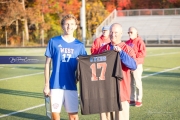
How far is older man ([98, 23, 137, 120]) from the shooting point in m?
5.47

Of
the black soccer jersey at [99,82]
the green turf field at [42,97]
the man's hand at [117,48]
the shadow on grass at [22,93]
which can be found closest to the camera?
the man's hand at [117,48]

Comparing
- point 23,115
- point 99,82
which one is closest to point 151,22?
point 23,115

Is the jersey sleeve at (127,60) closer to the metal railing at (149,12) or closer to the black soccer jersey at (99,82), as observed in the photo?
the black soccer jersey at (99,82)

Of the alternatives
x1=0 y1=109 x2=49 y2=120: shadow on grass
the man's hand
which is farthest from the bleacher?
the man's hand

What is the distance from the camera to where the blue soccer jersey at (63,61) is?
559 centimetres

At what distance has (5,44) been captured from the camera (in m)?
48.6

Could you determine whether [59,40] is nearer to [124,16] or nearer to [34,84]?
[34,84]

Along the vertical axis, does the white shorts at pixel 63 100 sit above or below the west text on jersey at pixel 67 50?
below

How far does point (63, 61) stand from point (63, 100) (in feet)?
1.79

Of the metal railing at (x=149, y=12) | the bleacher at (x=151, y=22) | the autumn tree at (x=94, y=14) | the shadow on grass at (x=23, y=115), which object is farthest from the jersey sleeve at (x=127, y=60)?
the metal railing at (x=149, y=12)

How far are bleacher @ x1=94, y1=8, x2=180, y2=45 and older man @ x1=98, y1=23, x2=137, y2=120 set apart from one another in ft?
132

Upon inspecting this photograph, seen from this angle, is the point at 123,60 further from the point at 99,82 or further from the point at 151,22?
the point at 151,22

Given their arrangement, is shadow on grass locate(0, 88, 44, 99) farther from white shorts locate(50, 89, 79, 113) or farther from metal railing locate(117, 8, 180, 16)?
metal railing locate(117, 8, 180, 16)

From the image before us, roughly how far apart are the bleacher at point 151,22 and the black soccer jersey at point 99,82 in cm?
4038
